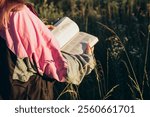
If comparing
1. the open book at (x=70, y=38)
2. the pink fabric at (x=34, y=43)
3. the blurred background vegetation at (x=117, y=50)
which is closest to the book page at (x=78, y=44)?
the open book at (x=70, y=38)

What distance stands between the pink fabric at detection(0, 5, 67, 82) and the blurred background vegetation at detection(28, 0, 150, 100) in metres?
0.41

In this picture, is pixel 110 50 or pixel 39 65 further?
pixel 110 50

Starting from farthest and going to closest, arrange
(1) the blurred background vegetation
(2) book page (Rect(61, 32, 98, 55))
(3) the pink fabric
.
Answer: (1) the blurred background vegetation → (2) book page (Rect(61, 32, 98, 55)) → (3) the pink fabric

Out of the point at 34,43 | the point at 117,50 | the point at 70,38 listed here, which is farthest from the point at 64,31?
the point at 117,50

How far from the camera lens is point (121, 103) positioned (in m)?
4.90

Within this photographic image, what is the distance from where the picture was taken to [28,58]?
4254mm

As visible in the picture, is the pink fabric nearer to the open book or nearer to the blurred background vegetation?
the open book

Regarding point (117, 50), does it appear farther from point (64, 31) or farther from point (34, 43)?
point (34, 43)

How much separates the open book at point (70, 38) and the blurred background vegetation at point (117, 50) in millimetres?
321

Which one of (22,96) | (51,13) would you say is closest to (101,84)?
(22,96)

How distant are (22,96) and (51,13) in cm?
261

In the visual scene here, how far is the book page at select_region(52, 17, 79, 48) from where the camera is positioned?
14.9 ft

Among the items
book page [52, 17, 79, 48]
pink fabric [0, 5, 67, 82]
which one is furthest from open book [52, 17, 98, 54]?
pink fabric [0, 5, 67, 82]

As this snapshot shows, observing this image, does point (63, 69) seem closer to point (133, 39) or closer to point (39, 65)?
point (39, 65)
